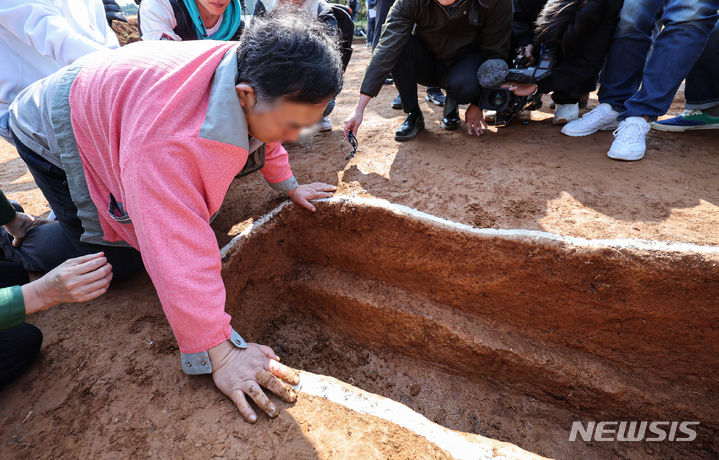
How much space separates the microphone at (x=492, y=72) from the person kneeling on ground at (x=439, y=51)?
0.06 m

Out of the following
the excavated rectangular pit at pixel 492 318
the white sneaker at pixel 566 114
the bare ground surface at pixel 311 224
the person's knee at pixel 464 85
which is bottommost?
the excavated rectangular pit at pixel 492 318

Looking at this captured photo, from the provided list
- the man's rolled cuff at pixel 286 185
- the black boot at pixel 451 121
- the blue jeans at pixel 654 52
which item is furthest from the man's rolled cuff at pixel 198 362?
the blue jeans at pixel 654 52

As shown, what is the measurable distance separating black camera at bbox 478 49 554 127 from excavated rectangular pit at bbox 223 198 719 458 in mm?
1251

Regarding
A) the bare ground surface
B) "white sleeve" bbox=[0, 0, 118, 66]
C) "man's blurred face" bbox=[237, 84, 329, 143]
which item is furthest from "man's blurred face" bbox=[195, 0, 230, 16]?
"man's blurred face" bbox=[237, 84, 329, 143]

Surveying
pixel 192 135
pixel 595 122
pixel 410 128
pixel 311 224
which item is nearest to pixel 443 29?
pixel 410 128

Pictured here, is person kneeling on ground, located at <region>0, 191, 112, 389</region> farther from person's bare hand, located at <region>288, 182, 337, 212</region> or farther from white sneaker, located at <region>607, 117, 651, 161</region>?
white sneaker, located at <region>607, 117, 651, 161</region>

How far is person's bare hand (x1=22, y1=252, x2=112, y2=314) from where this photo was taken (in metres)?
1.10

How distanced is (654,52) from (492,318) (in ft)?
6.09

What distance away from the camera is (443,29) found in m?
2.56

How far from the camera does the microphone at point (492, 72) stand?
8.20 feet

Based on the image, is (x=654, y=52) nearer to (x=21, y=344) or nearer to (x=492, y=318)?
(x=492, y=318)

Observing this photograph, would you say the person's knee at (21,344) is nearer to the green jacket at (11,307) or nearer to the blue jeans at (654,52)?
the green jacket at (11,307)

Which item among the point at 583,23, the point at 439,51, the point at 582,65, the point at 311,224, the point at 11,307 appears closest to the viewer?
the point at 11,307

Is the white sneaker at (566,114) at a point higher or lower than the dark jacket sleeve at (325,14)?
lower
